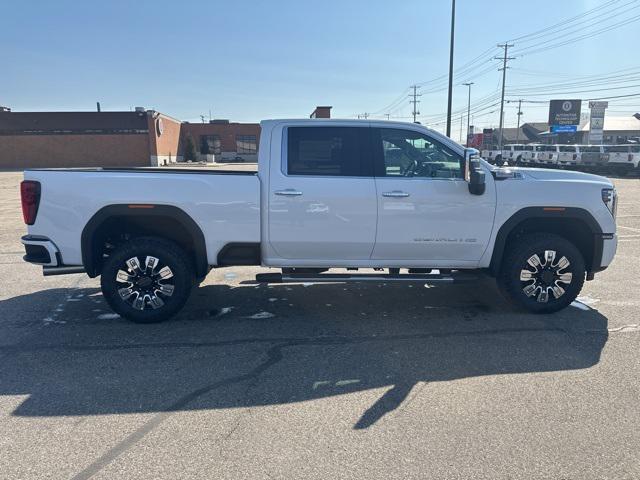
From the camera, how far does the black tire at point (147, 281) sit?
15.7ft

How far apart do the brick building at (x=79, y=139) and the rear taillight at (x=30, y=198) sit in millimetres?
41886

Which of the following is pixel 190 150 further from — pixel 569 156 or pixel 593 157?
pixel 593 157

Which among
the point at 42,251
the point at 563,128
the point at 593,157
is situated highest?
the point at 563,128

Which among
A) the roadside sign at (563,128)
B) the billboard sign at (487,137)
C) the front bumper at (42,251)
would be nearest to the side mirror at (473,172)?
the front bumper at (42,251)

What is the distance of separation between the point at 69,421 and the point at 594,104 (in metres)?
61.5

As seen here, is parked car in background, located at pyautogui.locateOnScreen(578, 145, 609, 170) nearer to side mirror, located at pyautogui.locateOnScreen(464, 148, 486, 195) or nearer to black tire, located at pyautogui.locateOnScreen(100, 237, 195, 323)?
side mirror, located at pyautogui.locateOnScreen(464, 148, 486, 195)

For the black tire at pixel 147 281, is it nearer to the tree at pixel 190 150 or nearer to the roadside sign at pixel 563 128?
the tree at pixel 190 150

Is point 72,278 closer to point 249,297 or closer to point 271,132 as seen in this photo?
point 249,297

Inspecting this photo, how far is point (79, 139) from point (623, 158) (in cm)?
4380

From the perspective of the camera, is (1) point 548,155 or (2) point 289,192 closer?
(2) point 289,192

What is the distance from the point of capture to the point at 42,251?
4.74 meters

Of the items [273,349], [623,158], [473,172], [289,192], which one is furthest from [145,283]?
[623,158]

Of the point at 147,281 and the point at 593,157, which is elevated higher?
the point at 593,157

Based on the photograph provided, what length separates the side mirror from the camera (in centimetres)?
459
